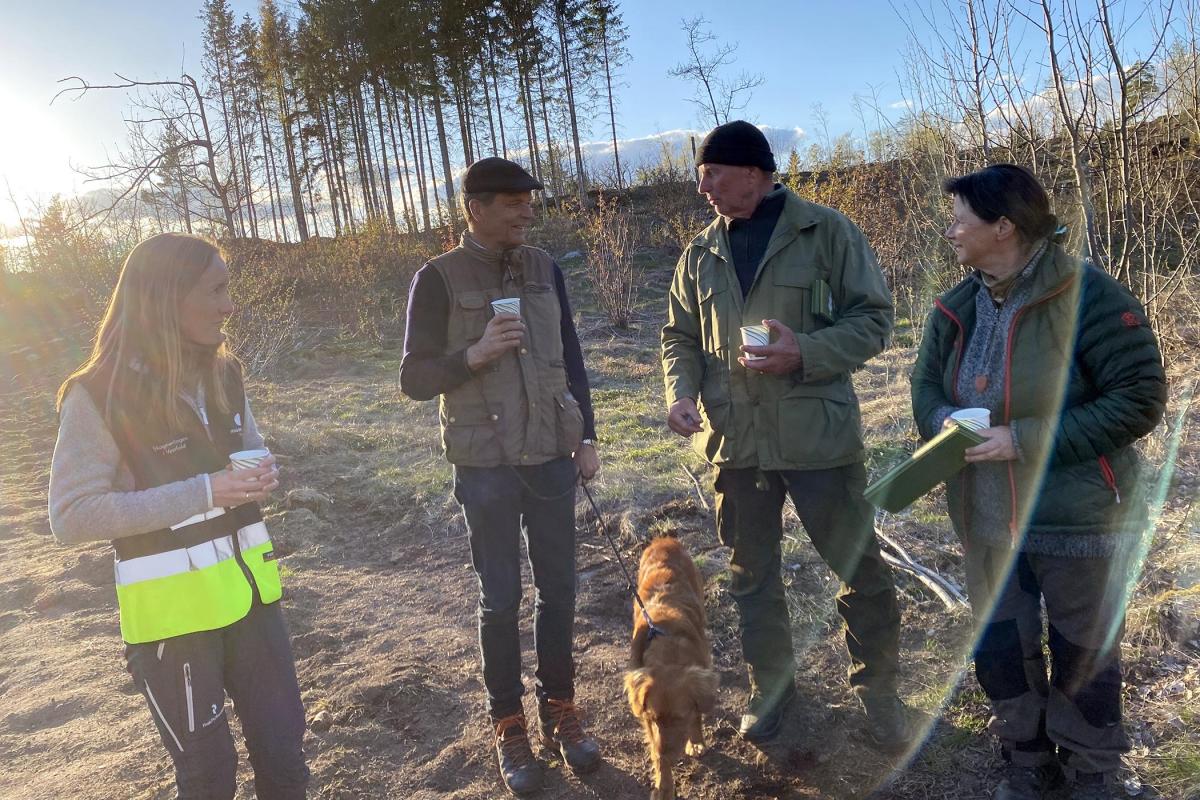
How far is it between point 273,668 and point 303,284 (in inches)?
699

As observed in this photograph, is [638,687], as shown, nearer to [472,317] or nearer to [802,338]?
[802,338]

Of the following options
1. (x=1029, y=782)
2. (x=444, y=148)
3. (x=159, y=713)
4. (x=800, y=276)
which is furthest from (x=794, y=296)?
(x=444, y=148)

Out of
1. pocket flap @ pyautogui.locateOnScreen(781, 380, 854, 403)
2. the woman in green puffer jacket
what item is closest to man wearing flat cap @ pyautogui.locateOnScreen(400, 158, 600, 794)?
pocket flap @ pyautogui.locateOnScreen(781, 380, 854, 403)

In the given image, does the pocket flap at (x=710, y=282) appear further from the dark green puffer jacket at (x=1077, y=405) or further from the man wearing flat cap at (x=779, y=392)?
the dark green puffer jacket at (x=1077, y=405)

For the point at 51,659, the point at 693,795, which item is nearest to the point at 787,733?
the point at 693,795

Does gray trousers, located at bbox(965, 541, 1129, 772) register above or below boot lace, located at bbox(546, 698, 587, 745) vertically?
above

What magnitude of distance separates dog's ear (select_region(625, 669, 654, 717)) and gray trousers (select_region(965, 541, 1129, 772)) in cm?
113

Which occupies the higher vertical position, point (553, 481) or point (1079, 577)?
point (553, 481)

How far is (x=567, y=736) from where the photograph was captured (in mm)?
2873

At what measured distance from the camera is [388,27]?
83.0ft

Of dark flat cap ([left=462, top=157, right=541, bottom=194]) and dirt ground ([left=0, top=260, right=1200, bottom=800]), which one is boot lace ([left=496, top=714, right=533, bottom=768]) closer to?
dirt ground ([left=0, top=260, right=1200, bottom=800])

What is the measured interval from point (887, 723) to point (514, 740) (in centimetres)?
147

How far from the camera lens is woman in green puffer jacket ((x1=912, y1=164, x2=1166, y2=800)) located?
2.00 metres

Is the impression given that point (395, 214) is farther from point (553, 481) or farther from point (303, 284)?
point (553, 481)
